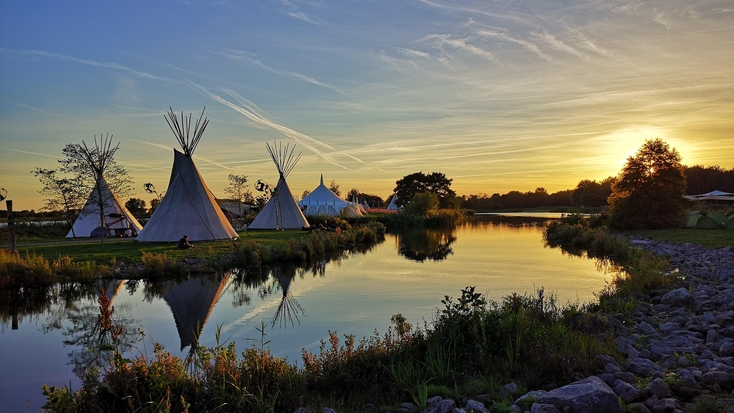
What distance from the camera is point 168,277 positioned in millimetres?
14289

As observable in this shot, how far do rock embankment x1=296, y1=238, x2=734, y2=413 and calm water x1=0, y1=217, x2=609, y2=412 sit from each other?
9.21ft

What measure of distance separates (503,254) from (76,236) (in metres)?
21.3

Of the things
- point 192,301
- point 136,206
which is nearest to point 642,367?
point 192,301

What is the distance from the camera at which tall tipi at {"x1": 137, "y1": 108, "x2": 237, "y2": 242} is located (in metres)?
19.8

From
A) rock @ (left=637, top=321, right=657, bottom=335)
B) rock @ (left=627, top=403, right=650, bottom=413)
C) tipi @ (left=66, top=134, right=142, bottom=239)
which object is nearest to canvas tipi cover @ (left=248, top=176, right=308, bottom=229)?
tipi @ (left=66, top=134, right=142, bottom=239)

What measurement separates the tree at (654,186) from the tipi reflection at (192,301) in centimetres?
2327

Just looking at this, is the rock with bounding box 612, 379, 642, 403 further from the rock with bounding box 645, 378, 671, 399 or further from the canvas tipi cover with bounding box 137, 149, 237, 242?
the canvas tipi cover with bounding box 137, 149, 237, 242

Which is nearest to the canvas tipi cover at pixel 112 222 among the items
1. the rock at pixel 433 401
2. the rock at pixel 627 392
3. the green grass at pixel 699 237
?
the rock at pixel 433 401

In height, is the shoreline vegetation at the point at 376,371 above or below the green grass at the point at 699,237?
below

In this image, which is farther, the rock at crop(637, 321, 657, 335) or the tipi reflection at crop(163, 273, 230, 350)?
the tipi reflection at crop(163, 273, 230, 350)

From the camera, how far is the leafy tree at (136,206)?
140 ft

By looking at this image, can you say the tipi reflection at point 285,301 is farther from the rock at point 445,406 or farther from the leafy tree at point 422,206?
the leafy tree at point 422,206

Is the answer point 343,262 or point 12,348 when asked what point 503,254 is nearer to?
point 343,262

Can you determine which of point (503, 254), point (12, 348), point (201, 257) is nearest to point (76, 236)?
point (201, 257)
